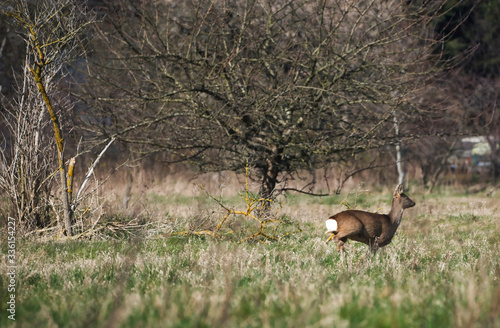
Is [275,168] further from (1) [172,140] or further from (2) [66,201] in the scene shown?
(2) [66,201]

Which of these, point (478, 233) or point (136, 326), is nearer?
point (136, 326)

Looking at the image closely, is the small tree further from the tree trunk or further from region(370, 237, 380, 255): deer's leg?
region(370, 237, 380, 255): deer's leg

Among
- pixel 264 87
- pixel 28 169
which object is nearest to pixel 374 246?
pixel 264 87

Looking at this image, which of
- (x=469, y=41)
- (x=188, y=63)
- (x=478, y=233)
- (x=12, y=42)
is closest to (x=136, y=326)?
(x=188, y=63)

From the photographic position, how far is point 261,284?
3965mm

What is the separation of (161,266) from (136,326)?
84.7 inches

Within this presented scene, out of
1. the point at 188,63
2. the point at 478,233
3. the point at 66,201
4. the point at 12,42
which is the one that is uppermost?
the point at 12,42

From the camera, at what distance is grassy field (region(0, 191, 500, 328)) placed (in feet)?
9.41

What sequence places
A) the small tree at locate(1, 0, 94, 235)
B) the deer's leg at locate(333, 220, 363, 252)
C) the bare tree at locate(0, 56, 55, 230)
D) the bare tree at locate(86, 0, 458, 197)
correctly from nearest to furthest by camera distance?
1. the deer's leg at locate(333, 220, 363, 252)
2. the small tree at locate(1, 0, 94, 235)
3. the bare tree at locate(0, 56, 55, 230)
4. the bare tree at locate(86, 0, 458, 197)

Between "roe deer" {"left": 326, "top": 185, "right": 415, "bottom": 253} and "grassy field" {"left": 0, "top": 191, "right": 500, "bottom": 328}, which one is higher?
"roe deer" {"left": 326, "top": 185, "right": 415, "bottom": 253}

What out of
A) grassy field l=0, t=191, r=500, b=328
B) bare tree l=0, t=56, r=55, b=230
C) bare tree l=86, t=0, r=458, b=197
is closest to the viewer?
grassy field l=0, t=191, r=500, b=328

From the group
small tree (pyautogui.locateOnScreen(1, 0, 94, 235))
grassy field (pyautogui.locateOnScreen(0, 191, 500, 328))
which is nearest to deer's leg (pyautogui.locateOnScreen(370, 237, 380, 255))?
grassy field (pyautogui.locateOnScreen(0, 191, 500, 328))

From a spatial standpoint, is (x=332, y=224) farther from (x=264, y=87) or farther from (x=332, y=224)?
(x=264, y=87)

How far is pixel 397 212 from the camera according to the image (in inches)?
239
